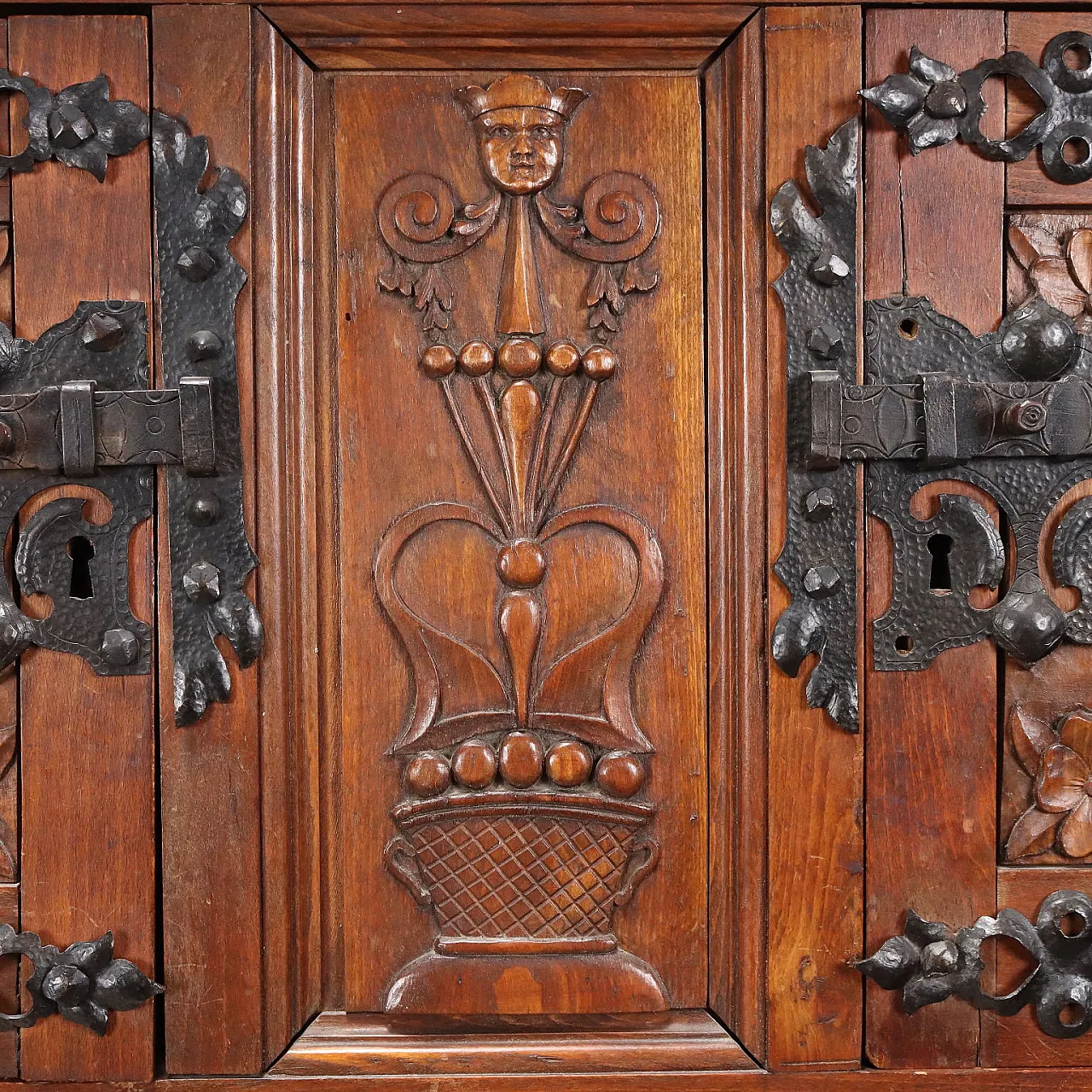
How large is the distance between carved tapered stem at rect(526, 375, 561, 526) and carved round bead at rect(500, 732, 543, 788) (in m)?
0.18

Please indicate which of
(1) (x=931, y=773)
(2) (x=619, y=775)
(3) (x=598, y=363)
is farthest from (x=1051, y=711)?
(3) (x=598, y=363)

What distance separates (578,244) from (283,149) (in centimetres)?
25

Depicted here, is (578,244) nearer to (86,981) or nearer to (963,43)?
(963,43)

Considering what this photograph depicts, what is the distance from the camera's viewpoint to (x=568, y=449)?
844 millimetres

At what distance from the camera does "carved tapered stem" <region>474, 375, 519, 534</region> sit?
84 cm

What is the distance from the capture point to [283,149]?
0.83 meters

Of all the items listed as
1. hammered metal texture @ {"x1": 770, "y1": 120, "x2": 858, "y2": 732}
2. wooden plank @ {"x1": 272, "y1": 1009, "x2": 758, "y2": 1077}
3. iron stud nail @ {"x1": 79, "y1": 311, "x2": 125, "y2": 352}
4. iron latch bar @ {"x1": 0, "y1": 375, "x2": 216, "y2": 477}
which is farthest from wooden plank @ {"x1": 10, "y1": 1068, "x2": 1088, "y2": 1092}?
iron stud nail @ {"x1": 79, "y1": 311, "x2": 125, "y2": 352}

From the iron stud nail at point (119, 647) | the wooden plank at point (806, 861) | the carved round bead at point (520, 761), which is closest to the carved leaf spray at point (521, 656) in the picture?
the carved round bead at point (520, 761)

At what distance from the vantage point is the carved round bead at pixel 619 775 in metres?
0.84

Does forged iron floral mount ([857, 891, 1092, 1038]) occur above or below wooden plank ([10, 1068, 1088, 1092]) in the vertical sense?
above

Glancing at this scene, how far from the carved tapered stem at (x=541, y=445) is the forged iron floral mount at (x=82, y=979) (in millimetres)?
485

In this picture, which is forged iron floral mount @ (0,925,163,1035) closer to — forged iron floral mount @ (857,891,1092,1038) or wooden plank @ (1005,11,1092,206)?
forged iron floral mount @ (857,891,1092,1038)

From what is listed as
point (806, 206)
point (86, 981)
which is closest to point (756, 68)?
point (806, 206)

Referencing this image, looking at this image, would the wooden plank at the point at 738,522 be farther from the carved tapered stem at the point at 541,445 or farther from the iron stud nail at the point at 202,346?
the iron stud nail at the point at 202,346
